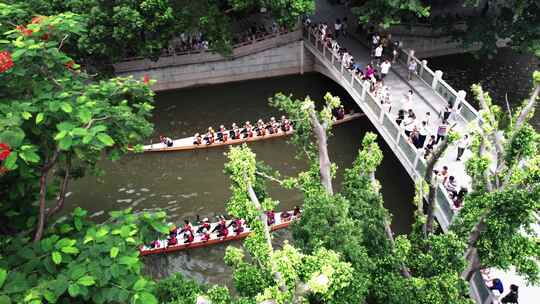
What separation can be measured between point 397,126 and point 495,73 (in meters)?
12.8

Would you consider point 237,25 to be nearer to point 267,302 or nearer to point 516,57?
point 516,57

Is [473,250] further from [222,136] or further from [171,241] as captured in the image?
[222,136]

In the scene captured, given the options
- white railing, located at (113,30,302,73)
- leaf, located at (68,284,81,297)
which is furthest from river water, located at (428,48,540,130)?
leaf, located at (68,284,81,297)

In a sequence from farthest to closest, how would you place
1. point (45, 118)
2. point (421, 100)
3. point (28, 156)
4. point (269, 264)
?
point (421, 100)
point (45, 118)
point (269, 264)
point (28, 156)

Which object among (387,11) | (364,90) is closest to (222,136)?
(364,90)

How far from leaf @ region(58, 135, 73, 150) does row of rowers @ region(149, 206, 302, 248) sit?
9.20 metres

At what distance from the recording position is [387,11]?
2062 cm

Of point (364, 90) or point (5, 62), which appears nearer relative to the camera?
point (5, 62)

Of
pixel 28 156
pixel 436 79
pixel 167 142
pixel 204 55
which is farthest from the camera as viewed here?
pixel 204 55

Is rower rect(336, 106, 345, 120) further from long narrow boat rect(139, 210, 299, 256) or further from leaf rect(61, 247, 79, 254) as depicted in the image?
leaf rect(61, 247, 79, 254)

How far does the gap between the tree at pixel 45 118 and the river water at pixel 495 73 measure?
19513mm

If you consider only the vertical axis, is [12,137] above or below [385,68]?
below

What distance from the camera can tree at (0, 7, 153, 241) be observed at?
8.64m

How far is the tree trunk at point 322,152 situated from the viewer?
36.2 ft
